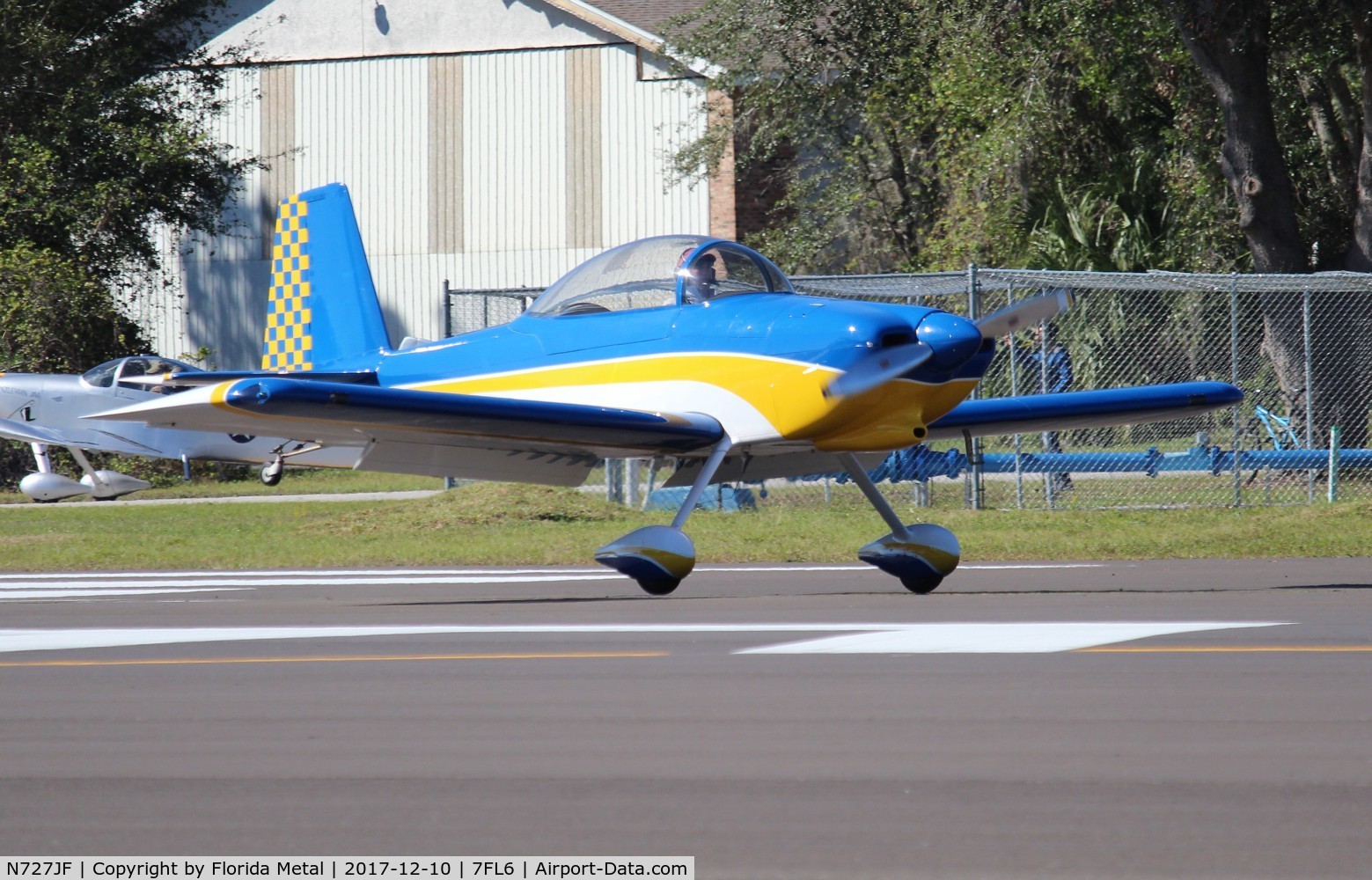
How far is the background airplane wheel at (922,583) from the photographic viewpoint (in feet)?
29.5

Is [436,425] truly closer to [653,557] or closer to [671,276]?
[653,557]

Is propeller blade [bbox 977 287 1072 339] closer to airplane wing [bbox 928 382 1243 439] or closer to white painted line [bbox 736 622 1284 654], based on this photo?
airplane wing [bbox 928 382 1243 439]

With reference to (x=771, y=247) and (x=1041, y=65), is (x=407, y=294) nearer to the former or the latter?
(x=771, y=247)

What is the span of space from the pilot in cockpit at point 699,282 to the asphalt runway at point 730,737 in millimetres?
2344

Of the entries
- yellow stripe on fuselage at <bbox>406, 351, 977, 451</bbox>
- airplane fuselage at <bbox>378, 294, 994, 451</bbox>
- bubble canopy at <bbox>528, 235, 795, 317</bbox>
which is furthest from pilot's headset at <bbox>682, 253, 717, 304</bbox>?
yellow stripe on fuselage at <bbox>406, 351, 977, 451</bbox>

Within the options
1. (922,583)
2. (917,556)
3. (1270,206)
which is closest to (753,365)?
(917,556)

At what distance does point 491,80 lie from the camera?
31.5 metres

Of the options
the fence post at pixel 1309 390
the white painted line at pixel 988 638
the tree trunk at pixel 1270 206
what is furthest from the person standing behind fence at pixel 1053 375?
the white painted line at pixel 988 638

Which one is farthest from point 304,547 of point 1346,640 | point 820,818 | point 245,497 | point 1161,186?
point 1161,186

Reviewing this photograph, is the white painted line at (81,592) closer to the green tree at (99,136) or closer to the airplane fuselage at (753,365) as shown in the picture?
the airplane fuselage at (753,365)

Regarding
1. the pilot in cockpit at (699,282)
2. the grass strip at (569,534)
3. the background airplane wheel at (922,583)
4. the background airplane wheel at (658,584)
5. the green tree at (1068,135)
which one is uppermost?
the green tree at (1068,135)

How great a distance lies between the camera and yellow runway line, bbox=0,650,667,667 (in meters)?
6.05

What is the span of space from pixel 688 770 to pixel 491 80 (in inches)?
1152

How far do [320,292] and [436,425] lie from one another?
4482mm
